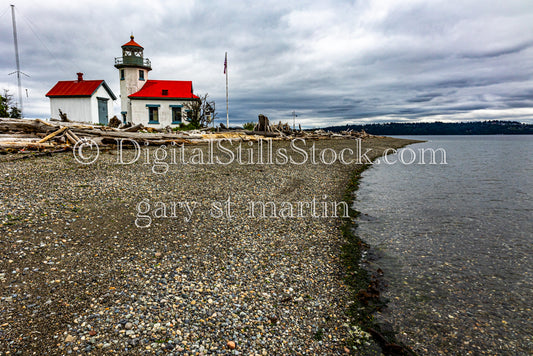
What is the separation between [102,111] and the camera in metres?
43.5

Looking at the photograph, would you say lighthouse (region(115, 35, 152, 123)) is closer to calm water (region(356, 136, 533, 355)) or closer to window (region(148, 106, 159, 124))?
window (region(148, 106, 159, 124))

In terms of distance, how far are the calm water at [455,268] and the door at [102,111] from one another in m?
42.0

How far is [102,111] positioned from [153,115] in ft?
23.7

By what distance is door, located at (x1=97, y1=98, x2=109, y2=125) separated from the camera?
42750 millimetres

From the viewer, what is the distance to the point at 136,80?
1752 inches

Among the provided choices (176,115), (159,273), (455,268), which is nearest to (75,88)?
(176,115)

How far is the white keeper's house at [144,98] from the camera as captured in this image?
43531 mm

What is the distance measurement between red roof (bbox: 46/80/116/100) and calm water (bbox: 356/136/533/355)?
42.0m

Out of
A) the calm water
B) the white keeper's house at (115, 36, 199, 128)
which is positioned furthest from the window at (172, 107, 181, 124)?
the calm water

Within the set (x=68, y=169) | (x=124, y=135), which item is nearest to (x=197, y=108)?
(x=124, y=135)

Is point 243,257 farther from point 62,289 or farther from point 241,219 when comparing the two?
point 62,289

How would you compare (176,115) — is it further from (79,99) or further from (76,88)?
(76,88)

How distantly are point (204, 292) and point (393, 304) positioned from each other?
3351 mm

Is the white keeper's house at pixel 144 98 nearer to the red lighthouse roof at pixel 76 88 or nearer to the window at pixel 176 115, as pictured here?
the window at pixel 176 115
